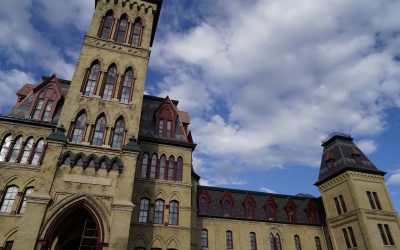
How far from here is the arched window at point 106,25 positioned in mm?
24812

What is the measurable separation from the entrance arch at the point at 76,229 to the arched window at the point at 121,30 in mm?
15221

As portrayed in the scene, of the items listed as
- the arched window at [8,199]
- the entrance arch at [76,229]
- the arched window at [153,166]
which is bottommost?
the entrance arch at [76,229]

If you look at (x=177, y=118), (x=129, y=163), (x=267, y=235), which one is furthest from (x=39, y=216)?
(x=267, y=235)

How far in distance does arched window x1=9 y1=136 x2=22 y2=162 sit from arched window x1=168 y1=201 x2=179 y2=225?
1250 cm

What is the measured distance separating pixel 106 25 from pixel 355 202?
102ft

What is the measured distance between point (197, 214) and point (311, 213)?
49.4 ft

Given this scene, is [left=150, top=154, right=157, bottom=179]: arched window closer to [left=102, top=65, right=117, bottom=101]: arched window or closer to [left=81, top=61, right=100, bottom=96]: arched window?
[left=102, top=65, right=117, bottom=101]: arched window

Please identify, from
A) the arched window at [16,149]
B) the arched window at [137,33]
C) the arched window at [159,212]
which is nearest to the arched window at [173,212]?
the arched window at [159,212]

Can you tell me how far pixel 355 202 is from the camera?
2891 centimetres

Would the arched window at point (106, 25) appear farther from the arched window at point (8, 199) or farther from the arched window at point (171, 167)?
the arched window at point (8, 199)

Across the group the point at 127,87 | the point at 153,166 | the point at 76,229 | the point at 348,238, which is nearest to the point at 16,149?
the point at 76,229

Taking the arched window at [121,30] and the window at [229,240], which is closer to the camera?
the arched window at [121,30]

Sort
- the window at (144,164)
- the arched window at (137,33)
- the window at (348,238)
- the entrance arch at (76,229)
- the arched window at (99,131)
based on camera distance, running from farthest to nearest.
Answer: the window at (348,238) → the arched window at (137,33) → the window at (144,164) → the arched window at (99,131) → the entrance arch at (76,229)

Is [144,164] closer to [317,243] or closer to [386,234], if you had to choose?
[317,243]
